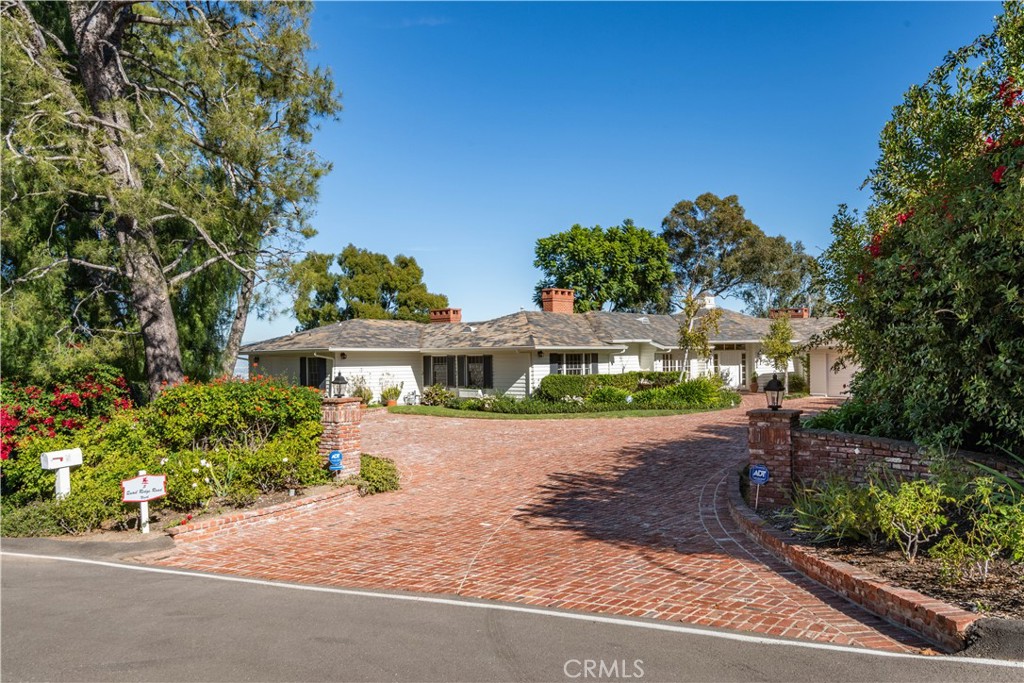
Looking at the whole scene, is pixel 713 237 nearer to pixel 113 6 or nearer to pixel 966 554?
pixel 113 6

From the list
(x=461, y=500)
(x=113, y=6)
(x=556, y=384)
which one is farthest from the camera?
(x=556, y=384)

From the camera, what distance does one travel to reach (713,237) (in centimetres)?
5503

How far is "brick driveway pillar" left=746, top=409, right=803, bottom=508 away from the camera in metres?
8.81

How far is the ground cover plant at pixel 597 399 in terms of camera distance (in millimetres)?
24844

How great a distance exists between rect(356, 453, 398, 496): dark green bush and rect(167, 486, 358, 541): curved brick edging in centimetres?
28

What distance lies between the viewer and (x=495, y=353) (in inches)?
1110

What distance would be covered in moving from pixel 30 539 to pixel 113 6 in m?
11.1

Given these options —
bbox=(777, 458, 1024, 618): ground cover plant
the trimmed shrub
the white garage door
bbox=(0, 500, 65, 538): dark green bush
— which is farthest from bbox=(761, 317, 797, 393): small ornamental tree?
bbox=(0, 500, 65, 538): dark green bush

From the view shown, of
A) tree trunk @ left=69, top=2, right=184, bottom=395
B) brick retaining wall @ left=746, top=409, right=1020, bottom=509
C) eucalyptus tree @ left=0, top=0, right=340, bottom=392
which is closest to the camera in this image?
brick retaining wall @ left=746, top=409, right=1020, bottom=509

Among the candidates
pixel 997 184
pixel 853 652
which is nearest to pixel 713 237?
pixel 997 184

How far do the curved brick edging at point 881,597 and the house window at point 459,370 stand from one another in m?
21.1

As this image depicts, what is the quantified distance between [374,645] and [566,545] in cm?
344

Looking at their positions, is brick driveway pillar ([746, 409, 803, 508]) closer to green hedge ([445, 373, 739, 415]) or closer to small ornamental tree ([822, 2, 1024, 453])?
small ornamental tree ([822, 2, 1024, 453])

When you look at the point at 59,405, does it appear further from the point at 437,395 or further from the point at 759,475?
the point at 437,395
